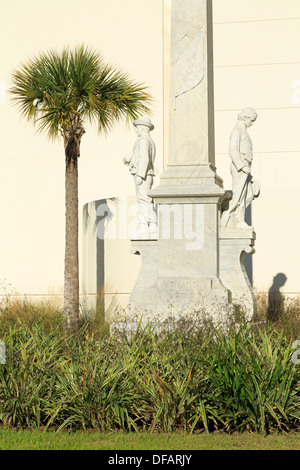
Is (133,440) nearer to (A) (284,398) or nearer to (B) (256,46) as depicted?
(A) (284,398)

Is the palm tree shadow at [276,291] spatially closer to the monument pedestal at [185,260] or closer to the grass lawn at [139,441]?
the monument pedestal at [185,260]

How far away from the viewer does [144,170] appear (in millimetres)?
12391

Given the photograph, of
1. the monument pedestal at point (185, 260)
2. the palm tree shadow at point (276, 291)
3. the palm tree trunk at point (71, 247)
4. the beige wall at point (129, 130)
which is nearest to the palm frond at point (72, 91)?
the palm tree trunk at point (71, 247)

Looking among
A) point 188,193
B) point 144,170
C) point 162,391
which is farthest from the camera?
point 144,170

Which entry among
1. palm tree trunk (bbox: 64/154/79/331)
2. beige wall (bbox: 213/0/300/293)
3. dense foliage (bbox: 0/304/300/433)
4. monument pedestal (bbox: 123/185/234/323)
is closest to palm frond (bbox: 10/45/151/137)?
palm tree trunk (bbox: 64/154/79/331)

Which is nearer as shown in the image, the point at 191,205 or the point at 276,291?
the point at 191,205

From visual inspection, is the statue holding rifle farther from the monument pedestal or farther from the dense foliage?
the dense foliage

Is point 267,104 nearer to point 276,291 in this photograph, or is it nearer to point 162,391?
point 276,291

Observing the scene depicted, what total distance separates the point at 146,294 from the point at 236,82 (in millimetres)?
8456

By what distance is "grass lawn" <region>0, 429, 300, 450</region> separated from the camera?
579cm

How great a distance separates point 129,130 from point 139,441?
1187cm

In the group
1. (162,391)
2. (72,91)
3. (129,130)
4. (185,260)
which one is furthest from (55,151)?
(162,391)

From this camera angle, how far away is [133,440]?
6.00m

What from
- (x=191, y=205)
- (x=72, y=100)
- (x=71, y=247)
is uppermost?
(x=72, y=100)
